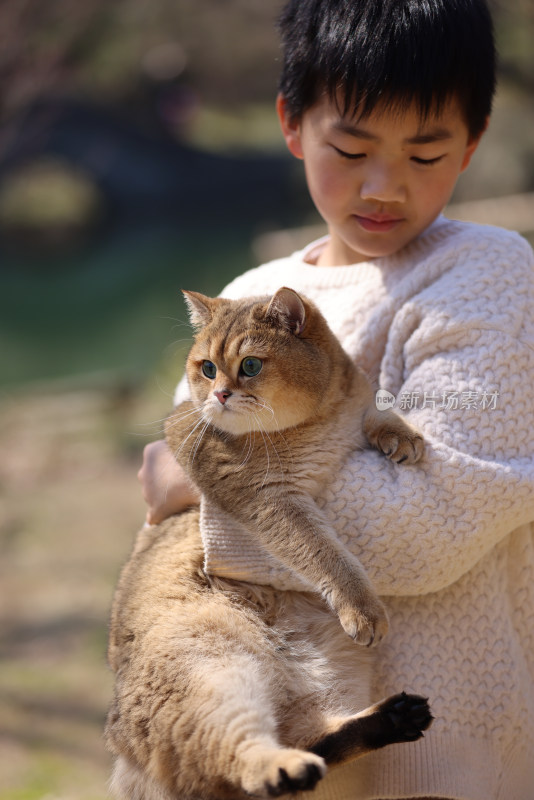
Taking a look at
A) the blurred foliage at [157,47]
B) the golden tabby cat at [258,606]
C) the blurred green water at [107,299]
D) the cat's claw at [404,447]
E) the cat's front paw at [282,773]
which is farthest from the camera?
the blurred green water at [107,299]

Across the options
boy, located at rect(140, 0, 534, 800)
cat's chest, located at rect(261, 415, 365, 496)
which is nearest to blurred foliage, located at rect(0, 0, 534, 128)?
boy, located at rect(140, 0, 534, 800)

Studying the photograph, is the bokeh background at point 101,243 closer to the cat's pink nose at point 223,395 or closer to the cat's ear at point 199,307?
the cat's ear at point 199,307

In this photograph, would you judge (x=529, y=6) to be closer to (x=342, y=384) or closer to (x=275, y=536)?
(x=342, y=384)

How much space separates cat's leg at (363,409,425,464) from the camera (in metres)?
1.56

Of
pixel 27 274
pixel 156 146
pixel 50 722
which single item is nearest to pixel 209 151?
pixel 156 146

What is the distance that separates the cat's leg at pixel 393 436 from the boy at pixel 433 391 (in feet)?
0.09

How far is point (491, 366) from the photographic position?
1537 mm

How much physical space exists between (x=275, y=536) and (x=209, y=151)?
1359 cm

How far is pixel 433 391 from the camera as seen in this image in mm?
1570

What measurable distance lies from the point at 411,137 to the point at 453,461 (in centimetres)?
63

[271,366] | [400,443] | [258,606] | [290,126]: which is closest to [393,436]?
[400,443]

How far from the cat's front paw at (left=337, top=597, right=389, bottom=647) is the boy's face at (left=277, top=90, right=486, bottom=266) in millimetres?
752

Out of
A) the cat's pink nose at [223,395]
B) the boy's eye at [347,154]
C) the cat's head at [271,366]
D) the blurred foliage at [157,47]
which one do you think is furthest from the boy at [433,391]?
the blurred foliage at [157,47]

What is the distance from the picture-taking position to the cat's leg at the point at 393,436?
1557 millimetres
